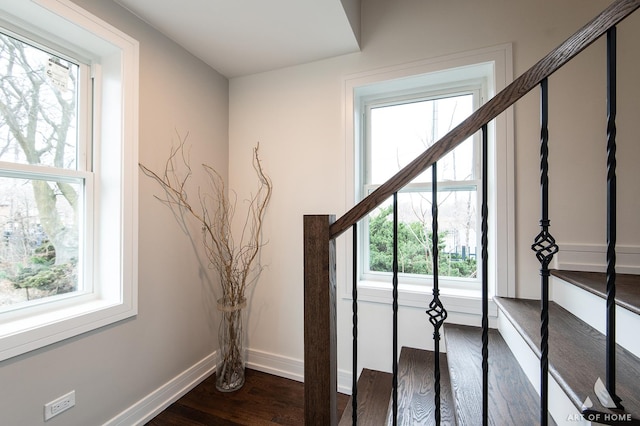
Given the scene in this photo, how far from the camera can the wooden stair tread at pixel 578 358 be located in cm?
74

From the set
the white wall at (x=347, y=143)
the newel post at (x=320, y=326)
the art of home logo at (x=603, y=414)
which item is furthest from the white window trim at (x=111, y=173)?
the art of home logo at (x=603, y=414)

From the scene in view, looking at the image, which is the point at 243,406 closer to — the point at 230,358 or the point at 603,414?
the point at 230,358

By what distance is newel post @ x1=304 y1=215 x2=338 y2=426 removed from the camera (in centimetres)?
93

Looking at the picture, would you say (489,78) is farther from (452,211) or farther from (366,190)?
(366,190)

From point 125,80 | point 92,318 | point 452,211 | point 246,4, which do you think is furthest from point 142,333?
point 452,211

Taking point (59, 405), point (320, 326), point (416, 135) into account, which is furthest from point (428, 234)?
point (59, 405)

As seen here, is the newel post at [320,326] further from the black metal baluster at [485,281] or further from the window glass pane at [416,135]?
the window glass pane at [416,135]

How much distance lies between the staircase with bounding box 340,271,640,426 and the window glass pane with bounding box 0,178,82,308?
173cm

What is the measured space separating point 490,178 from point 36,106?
104 inches

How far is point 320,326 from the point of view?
3.09 ft

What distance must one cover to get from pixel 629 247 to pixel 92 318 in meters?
2.84

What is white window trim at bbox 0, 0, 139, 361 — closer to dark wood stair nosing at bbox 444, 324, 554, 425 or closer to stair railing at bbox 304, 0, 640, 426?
stair railing at bbox 304, 0, 640, 426

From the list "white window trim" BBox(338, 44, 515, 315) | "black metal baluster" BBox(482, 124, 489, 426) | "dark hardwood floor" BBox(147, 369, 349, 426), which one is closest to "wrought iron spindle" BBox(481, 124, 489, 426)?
"black metal baluster" BBox(482, 124, 489, 426)

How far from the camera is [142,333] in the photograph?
66.1 inches
